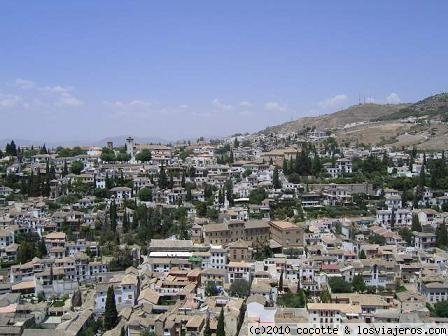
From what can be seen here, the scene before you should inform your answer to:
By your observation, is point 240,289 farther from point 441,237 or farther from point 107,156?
point 107,156

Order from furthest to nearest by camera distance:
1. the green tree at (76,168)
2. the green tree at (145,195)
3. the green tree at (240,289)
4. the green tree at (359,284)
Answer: the green tree at (76,168)
the green tree at (145,195)
the green tree at (359,284)
the green tree at (240,289)

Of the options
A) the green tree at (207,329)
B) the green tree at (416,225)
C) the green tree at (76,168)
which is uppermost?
the green tree at (76,168)

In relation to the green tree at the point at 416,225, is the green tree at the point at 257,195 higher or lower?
higher

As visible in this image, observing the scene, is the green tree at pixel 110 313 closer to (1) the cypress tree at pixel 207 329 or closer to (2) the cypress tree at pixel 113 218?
(1) the cypress tree at pixel 207 329

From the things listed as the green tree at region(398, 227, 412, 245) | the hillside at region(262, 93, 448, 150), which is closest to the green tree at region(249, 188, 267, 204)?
the green tree at region(398, 227, 412, 245)

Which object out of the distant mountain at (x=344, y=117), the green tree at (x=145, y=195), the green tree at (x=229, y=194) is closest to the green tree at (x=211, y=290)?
the green tree at (x=229, y=194)

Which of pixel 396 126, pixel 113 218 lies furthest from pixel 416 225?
pixel 396 126

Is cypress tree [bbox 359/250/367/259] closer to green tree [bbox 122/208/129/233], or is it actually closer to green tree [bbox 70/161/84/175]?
green tree [bbox 122/208/129/233]

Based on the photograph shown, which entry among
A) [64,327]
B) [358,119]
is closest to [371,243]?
[64,327]
